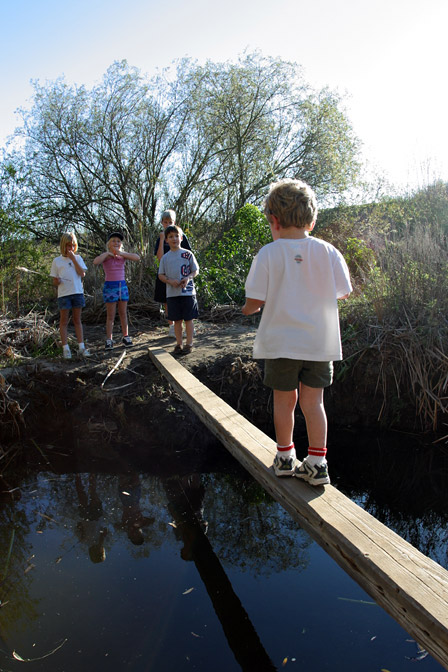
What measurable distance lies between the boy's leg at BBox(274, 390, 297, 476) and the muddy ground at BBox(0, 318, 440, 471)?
105 inches

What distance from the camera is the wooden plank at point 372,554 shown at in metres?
1.55

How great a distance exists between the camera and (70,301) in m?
5.57

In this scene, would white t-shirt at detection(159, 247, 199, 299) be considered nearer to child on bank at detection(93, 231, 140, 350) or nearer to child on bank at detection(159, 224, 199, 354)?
child on bank at detection(159, 224, 199, 354)

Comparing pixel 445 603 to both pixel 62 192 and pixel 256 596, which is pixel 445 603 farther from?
pixel 62 192

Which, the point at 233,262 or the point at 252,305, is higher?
the point at 233,262

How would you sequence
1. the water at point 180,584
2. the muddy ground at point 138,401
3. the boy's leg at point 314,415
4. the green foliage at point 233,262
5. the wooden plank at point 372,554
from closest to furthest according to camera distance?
the wooden plank at point 372,554, the boy's leg at point 314,415, the water at point 180,584, the muddy ground at point 138,401, the green foliage at point 233,262

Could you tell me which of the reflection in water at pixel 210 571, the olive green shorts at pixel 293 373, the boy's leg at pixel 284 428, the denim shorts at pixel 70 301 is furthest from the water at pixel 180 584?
the denim shorts at pixel 70 301

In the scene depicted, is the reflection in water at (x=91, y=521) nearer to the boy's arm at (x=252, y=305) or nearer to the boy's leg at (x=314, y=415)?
the boy's leg at (x=314, y=415)

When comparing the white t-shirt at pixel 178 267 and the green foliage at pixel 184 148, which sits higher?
the green foliage at pixel 184 148

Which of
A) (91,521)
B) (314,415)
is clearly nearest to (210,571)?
(91,521)

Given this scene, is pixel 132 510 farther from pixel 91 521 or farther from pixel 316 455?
pixel 316 455

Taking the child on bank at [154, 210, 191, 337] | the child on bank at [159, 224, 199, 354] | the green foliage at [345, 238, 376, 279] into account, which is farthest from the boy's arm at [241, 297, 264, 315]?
the green foliage at [345, 238, 376, 279]

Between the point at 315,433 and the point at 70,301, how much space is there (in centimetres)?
398

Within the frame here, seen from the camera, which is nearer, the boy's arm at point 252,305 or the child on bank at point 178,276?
the boy's arm at point 252,305
